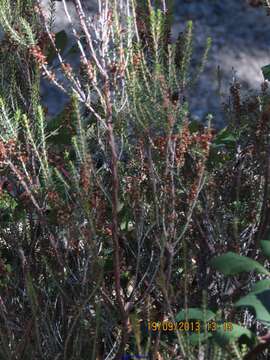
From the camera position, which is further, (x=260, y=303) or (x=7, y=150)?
(x=7, y=150)

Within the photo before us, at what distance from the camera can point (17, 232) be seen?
9.25 feet

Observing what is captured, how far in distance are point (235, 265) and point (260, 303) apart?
0.12 meters

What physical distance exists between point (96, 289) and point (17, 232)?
53cm

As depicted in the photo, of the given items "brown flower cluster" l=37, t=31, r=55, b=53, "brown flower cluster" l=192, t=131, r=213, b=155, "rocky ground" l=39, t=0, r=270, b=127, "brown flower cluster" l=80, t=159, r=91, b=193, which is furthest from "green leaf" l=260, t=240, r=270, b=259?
"rocky ground" l=39, t=0, r=270, b=127

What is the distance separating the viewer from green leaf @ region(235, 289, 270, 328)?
1967 millimetres

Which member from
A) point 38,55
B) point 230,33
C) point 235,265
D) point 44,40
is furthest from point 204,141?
point 230,33

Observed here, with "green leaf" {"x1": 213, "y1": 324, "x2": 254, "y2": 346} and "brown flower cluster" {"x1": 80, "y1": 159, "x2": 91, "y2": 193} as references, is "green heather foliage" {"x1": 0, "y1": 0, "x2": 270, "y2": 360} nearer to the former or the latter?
"brown flower cluster" {"x1": 80, "y1": 159, "x2": 91, "y2": 193}

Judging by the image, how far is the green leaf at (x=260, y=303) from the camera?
1.97 meters

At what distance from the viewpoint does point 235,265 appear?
2.07 m

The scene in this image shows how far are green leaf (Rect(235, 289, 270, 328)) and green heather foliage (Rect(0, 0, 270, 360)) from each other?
248 millimetres

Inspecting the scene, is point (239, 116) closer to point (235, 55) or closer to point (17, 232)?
point (17, 232)

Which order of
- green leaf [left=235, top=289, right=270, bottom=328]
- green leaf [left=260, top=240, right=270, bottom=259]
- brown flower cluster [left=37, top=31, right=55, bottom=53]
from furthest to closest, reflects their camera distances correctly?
brown flower cluster [left=37, top=31, right=55, bottom=53]
green leaf [left=260, top=240, right=270, bottom=259]
green leaf [left=235, top=289, right=270, bottom=328]

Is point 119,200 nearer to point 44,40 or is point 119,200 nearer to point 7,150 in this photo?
point 7,150

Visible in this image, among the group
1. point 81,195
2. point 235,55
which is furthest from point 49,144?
point 235,55
